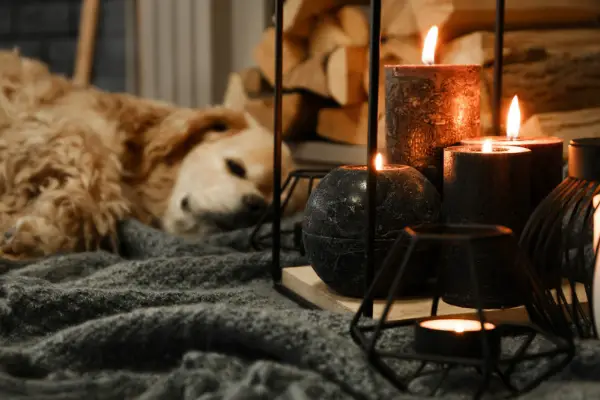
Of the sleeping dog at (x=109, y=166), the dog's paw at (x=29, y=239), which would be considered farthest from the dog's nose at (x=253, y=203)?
the dog's paw at (x=29, y=239)

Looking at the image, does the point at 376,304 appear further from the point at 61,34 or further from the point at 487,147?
the point at 61,34

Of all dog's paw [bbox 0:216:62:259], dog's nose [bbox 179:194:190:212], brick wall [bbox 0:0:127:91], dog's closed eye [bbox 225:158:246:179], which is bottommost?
dog's paw [bbox 0:216:62:259]

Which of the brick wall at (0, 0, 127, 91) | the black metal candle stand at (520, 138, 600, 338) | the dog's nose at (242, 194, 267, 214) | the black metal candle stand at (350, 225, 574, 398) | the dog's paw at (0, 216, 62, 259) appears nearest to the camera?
the black metal candle stand at (350, 225, 574, 398)

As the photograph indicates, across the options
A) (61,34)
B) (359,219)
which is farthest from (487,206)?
(61,34)

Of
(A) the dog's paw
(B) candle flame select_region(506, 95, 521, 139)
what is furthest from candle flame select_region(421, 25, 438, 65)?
(A) the dog's paw

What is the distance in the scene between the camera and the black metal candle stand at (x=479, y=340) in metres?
0.62

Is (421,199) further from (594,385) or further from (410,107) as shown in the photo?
(594,385)

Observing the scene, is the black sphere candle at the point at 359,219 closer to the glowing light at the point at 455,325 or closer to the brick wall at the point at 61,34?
the glowing light at the point at 455,325

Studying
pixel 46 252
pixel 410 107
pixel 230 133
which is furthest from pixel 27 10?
pixel 410 107

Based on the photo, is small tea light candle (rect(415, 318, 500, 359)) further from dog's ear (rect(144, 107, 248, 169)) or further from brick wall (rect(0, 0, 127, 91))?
brick wall (rect(0, 0, 127, 91))

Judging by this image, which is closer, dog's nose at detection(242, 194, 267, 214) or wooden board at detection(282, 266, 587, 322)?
wooden board at detection(282, 266, 587, 322)

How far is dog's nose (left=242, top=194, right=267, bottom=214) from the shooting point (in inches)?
60.4

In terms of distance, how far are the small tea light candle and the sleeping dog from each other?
0.85 metres

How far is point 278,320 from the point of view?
0.73 meters
